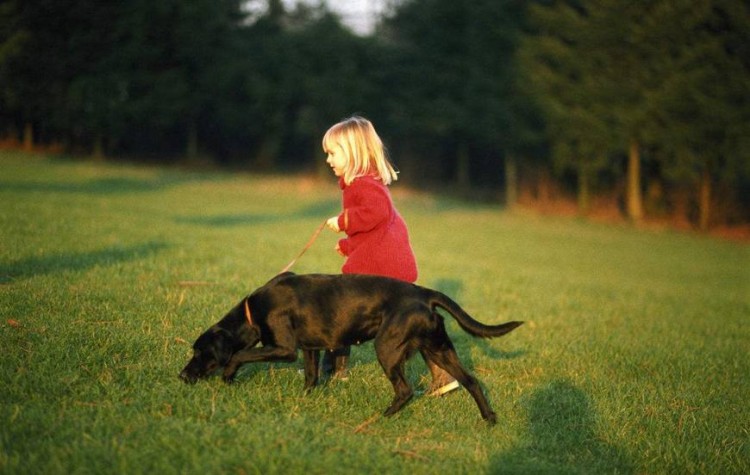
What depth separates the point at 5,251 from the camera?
756cm

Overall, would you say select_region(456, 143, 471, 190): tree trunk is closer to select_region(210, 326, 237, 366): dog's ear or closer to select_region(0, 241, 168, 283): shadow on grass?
select_region(0, 241, 168, 283): shadow on grass

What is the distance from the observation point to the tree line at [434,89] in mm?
24766

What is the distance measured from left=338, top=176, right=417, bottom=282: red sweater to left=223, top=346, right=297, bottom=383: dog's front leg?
0.99 meters

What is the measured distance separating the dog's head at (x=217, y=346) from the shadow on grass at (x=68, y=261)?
2844mm

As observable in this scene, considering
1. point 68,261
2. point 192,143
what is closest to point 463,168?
point 192,143

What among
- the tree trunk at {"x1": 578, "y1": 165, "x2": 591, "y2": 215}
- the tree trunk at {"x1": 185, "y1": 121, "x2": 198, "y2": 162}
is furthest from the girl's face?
the tree trunk at {"x1": 185, "y1": 121, "x2": 198, "y2": 162}

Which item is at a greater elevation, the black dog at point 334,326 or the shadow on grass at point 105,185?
the shadow on grass at point 105,185

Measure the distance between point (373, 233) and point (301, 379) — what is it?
1.25m

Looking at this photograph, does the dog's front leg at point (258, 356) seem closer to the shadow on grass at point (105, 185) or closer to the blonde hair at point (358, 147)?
the blonde hair at point (358, 147)

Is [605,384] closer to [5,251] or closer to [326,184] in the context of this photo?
Result: [5,251]

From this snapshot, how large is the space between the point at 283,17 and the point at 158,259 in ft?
136

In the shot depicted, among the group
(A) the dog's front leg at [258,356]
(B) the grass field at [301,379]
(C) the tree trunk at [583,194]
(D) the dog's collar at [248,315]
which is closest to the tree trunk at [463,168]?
(C) the tree trunk at [583,194]

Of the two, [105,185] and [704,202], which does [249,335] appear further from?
[704,202]

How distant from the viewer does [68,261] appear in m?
Answer: 7.59
